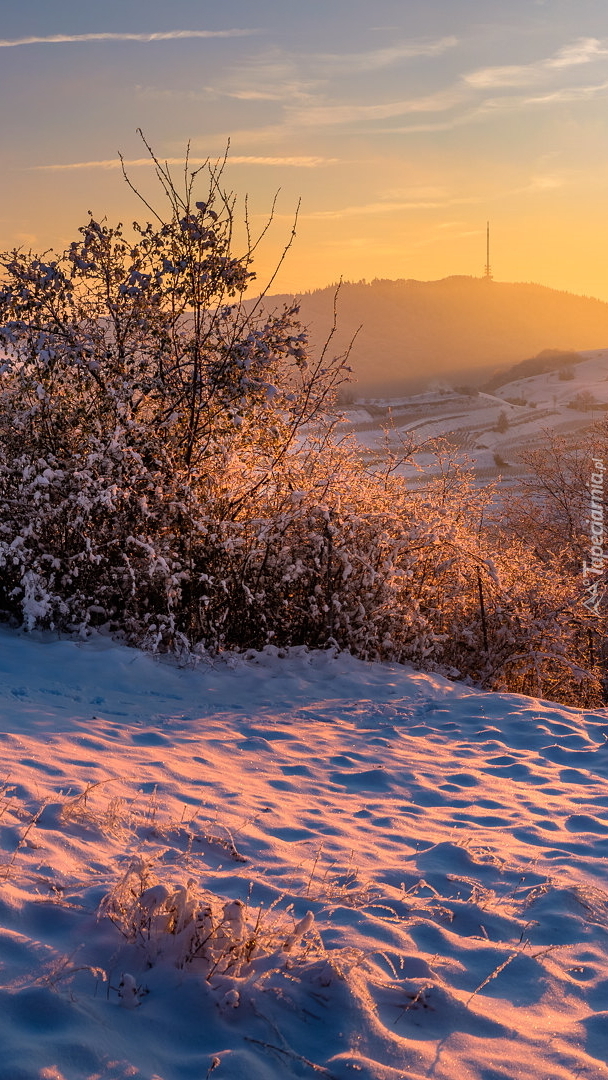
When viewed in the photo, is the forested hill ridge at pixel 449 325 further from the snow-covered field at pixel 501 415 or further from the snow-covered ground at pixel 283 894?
the snow-covered ground at pixel 283 894

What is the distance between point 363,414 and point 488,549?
5016 centimetres

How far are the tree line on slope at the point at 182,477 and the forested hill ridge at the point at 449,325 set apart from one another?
311ft

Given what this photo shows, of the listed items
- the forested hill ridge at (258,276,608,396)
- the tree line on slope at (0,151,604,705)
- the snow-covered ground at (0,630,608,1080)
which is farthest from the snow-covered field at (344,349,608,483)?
the snow-covered ground at (0,630,608,1080)

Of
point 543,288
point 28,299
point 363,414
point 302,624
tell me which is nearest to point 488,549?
point 302,624

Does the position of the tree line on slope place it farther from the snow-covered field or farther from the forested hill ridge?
the forested hill ridge

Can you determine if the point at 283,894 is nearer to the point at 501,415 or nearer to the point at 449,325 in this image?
the point at 501,415

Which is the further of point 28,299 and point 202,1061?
point 28,299

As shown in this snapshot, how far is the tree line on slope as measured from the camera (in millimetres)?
7773

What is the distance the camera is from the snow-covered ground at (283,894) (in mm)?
2307

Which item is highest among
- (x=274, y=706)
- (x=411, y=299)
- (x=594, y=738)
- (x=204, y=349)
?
(x=411, y=299)

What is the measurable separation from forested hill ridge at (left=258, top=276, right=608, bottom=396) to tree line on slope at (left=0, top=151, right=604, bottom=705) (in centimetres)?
9465

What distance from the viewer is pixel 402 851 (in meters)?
4.16

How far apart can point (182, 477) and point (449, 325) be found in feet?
443

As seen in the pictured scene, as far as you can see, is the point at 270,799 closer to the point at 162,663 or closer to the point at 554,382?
the point at 162,663
